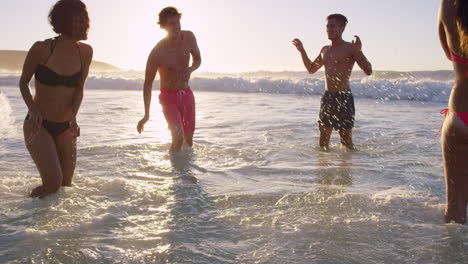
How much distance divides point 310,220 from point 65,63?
8.26 ft

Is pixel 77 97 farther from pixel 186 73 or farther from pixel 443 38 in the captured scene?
pixel 443 38

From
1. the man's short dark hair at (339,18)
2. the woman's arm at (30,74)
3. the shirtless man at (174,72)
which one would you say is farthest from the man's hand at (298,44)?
the woman's arm at (30,74)

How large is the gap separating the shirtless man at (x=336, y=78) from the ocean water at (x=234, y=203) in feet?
1.22

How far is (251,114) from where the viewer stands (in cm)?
1184

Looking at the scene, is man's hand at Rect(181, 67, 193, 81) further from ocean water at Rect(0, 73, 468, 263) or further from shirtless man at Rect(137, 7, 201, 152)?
ocean water at Rect(0, 73, 468, 263)

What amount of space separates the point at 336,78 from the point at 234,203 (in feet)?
11.0

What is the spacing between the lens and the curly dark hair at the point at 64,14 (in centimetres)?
404

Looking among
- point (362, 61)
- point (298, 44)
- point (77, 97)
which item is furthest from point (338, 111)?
point (77, 97)

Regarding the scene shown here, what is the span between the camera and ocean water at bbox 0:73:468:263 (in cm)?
294

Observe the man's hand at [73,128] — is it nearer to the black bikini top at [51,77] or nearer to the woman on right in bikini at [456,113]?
the black bikini top at [51,77]

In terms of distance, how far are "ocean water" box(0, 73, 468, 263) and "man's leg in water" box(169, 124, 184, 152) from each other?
0.18 metres

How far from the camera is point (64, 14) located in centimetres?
404

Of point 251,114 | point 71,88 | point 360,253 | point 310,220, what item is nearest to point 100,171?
point 71,88

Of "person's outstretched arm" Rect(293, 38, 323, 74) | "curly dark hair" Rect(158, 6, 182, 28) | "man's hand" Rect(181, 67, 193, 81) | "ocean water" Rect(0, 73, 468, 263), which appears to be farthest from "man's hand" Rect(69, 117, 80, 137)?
"person's outstretched arm" Rect(293, 38, 323, 74)
